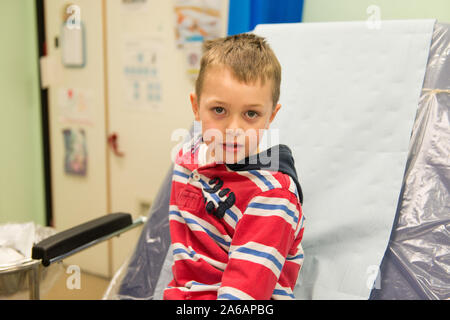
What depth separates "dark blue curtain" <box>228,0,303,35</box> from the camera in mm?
1219

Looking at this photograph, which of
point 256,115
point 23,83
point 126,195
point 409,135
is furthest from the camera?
point 23,83

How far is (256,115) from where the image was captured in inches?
25.2

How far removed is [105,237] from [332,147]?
0.60m

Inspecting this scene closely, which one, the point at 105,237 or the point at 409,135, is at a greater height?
the point at 409,135

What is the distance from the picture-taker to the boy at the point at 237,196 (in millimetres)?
610

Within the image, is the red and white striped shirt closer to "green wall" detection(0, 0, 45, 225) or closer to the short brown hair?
the short brown hair

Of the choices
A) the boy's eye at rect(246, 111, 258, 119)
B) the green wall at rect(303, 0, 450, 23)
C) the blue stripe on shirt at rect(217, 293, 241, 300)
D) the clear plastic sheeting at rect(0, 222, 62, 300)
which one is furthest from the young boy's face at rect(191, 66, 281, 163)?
the green wall at rect(303, 0, 450, 23)

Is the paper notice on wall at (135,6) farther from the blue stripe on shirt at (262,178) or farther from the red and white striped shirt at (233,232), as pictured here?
the blue stripe on shirt at (262,178)

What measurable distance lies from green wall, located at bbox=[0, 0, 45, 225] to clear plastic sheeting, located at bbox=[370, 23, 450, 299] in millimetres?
1946

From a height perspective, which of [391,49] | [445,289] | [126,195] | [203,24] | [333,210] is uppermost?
[203,24]

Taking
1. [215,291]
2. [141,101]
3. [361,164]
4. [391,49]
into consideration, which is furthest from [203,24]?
[215,291]

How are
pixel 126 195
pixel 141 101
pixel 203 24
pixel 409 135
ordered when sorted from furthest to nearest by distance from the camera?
pixel 126 195, pixel 141 101, pixel 203 24, pixel 409 135

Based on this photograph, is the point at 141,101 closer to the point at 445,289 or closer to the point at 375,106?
the point at 375,106

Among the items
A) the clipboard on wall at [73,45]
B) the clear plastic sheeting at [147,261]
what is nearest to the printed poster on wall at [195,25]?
the clipboard on wall at [73,45]
